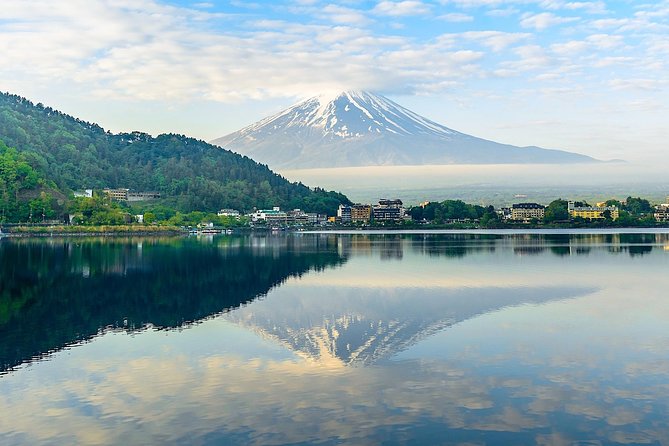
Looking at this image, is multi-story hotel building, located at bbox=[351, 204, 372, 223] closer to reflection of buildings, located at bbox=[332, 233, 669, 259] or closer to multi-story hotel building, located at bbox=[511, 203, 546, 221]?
multi-story hotel building, located at bbox=[511, 203, 546, 221]

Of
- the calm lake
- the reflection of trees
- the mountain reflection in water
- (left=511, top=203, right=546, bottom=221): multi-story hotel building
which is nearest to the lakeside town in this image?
(left=511, top=203, right=546, bottom=221): multi-story hotel building

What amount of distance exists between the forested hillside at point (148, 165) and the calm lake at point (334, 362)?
88808mm

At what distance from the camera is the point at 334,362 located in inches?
500

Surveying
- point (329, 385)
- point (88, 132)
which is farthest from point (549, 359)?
point (88, 132)

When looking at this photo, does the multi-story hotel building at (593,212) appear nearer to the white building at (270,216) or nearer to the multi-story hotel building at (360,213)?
the multi-story hotel building at (360,213)

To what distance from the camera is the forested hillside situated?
120m

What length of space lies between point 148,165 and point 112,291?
12369 centimetres

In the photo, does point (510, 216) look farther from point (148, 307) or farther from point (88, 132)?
point (148, 307)

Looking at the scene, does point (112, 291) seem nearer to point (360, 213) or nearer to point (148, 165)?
point (148, 165)

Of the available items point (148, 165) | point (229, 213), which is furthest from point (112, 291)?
point (148, 165)

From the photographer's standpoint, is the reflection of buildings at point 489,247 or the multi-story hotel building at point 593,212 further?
the multi-story hotel building at point 593,212

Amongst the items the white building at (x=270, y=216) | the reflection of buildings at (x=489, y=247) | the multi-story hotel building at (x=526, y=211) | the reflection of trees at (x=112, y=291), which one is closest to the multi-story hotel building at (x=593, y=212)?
the multi-story hotel building at (x=526, y=211)

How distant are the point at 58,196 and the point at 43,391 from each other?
277 ft

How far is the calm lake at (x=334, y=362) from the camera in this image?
8984 mm
